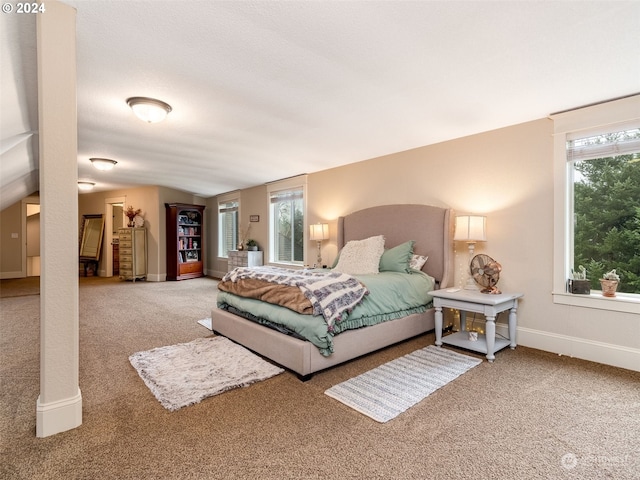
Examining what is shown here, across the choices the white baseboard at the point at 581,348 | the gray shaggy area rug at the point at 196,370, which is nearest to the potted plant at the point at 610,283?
the white baseboard at the point at 581,348

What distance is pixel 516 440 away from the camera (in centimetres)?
176

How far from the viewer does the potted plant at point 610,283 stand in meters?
2.78

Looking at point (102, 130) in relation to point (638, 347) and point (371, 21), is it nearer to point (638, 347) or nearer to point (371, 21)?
point (371, 21)

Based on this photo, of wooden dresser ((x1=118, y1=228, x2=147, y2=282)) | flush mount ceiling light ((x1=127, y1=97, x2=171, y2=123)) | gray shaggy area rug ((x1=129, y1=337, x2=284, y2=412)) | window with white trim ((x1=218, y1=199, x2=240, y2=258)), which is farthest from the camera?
window with white trim ((x1=218, y1=199, x2=240, y2=258))

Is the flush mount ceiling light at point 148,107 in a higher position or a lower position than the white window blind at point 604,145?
higher

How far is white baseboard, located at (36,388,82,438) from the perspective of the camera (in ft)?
5.77

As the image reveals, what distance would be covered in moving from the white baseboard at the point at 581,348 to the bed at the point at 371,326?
94cm

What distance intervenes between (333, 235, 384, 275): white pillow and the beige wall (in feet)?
2.84

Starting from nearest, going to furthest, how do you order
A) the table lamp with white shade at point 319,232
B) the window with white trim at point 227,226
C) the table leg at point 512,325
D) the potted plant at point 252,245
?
the table leg at point 512,325 → the table lamp with white shade at point 319,232 → the potted plant at point 252,245 → the window with white trim at point 227,226

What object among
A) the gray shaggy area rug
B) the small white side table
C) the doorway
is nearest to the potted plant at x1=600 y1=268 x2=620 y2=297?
the small white side table

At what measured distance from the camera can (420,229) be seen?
4059 mm

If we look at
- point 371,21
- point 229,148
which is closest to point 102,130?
point 229,148

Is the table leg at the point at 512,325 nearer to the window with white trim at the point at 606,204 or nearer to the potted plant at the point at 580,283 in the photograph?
the potted plant at the point at 580,283

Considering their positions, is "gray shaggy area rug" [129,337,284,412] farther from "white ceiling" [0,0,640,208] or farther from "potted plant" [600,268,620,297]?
"potted plant" [600,268,620,297]
